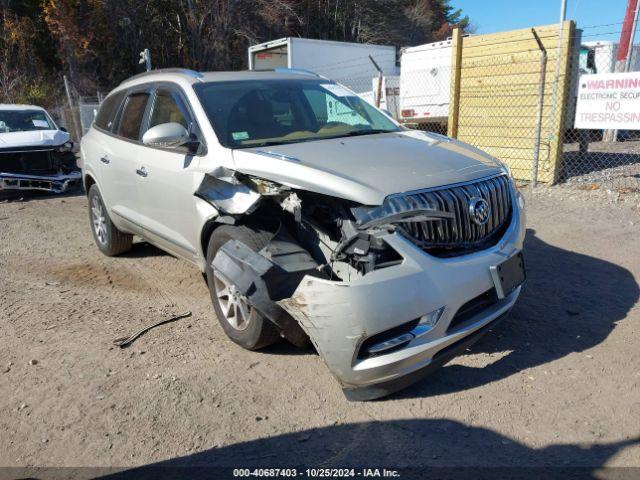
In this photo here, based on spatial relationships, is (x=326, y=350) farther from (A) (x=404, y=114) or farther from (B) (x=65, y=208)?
(A) (x=404, y=114)

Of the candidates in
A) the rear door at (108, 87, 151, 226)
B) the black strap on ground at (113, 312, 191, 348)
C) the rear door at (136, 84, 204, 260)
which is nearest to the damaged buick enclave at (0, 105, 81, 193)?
the rear door at (108, 87, 151, 226)

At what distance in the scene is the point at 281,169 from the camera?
3.26 m

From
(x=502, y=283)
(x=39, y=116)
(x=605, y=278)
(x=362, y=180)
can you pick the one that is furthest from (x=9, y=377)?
(x=39, y=116)

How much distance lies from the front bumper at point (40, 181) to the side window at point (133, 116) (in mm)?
5927

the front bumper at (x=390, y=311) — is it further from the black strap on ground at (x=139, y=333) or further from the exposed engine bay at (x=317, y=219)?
the black strap on ground at (x=139, y=333)

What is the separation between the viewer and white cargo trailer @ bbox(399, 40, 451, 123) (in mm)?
12688

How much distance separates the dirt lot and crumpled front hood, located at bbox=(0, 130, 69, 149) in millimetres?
6145

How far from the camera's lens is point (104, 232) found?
6.18 meters

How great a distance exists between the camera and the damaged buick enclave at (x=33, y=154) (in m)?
10.1

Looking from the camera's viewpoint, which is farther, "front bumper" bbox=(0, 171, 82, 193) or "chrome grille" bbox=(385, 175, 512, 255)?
"front bumper" bbox=(0, 171, 82, 193)

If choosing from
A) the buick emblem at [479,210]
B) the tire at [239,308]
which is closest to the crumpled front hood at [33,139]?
the tire at [239,308]

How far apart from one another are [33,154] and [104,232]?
534 cm

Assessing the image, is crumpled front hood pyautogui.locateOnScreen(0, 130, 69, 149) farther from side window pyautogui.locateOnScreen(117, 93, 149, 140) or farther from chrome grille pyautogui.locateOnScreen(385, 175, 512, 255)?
chrome grille pyautogui.locateOnScreen(385, 175, 512, 255)

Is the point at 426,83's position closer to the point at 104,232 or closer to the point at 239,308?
the point at 104,232
